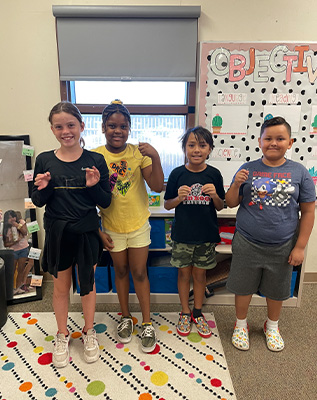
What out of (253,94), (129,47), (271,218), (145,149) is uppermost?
(129,47)

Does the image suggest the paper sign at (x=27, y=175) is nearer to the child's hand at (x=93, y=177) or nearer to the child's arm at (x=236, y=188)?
the child's hand at (x=93, y=177)

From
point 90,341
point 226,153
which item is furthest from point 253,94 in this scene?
point 90,341

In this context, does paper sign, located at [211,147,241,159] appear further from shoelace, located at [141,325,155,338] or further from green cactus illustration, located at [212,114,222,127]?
shoelace, located at [141,325,155,338]

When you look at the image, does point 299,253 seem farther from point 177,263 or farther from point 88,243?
point 88,243

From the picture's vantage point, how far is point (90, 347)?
5.31 feet

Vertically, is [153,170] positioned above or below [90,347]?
above

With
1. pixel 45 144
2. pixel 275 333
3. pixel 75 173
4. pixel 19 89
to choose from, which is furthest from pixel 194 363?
pixel 19 89

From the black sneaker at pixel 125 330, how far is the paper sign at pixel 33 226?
3.29 feet

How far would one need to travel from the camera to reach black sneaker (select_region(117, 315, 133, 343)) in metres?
1.75

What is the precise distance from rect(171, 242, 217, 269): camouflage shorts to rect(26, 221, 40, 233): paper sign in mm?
1151

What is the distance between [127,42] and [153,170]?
106cm

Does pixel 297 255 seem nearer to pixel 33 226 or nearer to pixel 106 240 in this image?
pixel 106 240

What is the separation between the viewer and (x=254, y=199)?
1573 millimetres

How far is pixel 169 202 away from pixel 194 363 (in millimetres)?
902
